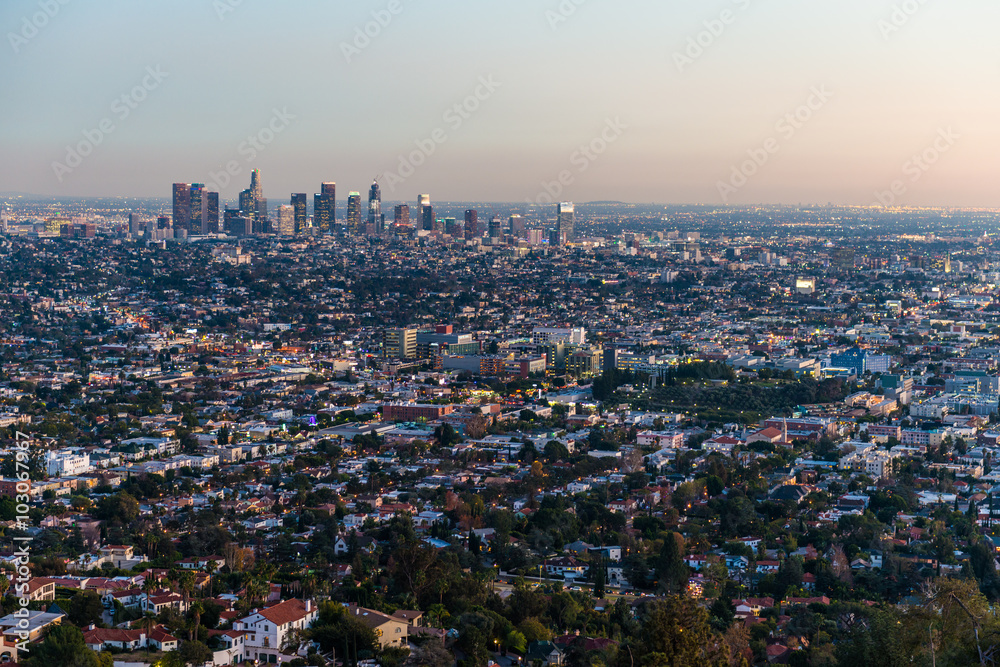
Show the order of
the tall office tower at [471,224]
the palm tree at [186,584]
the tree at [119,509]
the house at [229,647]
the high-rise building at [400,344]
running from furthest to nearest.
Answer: the tall office tower at [471,224], the high-rise building at [400,344], the tree at [119,509], the palm tree at [186,584], the house at [229,647]

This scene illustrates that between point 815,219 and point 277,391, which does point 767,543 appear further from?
point 815,219

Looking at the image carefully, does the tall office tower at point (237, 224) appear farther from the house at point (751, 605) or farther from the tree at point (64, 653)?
the tree at point (64, 653)

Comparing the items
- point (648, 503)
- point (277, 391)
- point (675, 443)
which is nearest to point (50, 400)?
point (277, 391)

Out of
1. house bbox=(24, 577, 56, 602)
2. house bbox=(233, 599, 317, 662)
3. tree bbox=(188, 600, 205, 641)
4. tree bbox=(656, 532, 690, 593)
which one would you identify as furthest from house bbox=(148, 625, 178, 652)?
tree bbox=(656, 532, 690, 593)

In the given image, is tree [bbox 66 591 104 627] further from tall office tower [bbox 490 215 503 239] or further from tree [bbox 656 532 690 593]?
tall office tower [bbox 490 215 503 239]

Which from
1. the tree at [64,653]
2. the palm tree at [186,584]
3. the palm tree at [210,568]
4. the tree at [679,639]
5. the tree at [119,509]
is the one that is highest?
the tree at [679,639]

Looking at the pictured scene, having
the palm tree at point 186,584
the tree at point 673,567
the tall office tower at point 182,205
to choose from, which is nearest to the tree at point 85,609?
the palm tree at point 186,584
